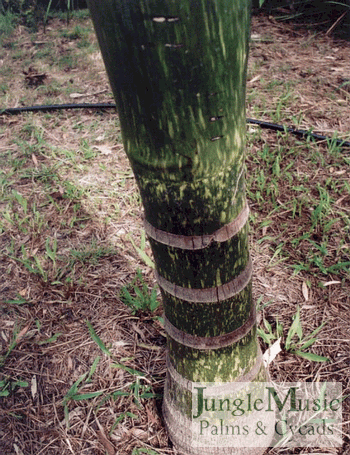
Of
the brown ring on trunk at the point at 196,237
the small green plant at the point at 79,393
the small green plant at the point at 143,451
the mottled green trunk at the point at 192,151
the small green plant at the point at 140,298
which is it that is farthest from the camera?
the small green plant at the point at 140,298

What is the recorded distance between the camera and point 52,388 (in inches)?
60.8

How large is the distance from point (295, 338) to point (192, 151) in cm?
116

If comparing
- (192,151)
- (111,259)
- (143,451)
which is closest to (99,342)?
(143,451)

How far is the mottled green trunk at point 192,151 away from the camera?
62cm

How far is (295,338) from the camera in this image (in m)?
1.64

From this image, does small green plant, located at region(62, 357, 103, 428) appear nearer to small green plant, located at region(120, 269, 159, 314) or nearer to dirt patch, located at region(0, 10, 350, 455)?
dirt patch, located at region(0, 10, 350, 455)

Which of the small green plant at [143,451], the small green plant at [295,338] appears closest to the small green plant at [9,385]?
the small green plant at [143,451]

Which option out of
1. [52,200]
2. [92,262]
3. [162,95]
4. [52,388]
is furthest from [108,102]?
[162,95]

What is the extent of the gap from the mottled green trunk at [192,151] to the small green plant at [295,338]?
46 centimetres

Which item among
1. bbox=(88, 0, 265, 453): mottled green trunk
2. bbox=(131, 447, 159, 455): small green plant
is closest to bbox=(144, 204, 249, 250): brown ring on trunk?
bbox=(88, 0, 265, 453): mottled green trunk

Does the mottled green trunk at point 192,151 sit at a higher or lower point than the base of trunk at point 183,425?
higher

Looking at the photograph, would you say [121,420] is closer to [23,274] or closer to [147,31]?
[23,274]

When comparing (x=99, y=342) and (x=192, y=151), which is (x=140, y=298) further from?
(x=192, y=151)

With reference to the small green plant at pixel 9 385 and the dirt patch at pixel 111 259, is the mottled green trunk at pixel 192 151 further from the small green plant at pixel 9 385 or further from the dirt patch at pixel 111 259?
the small green plant at pixel 9 385
